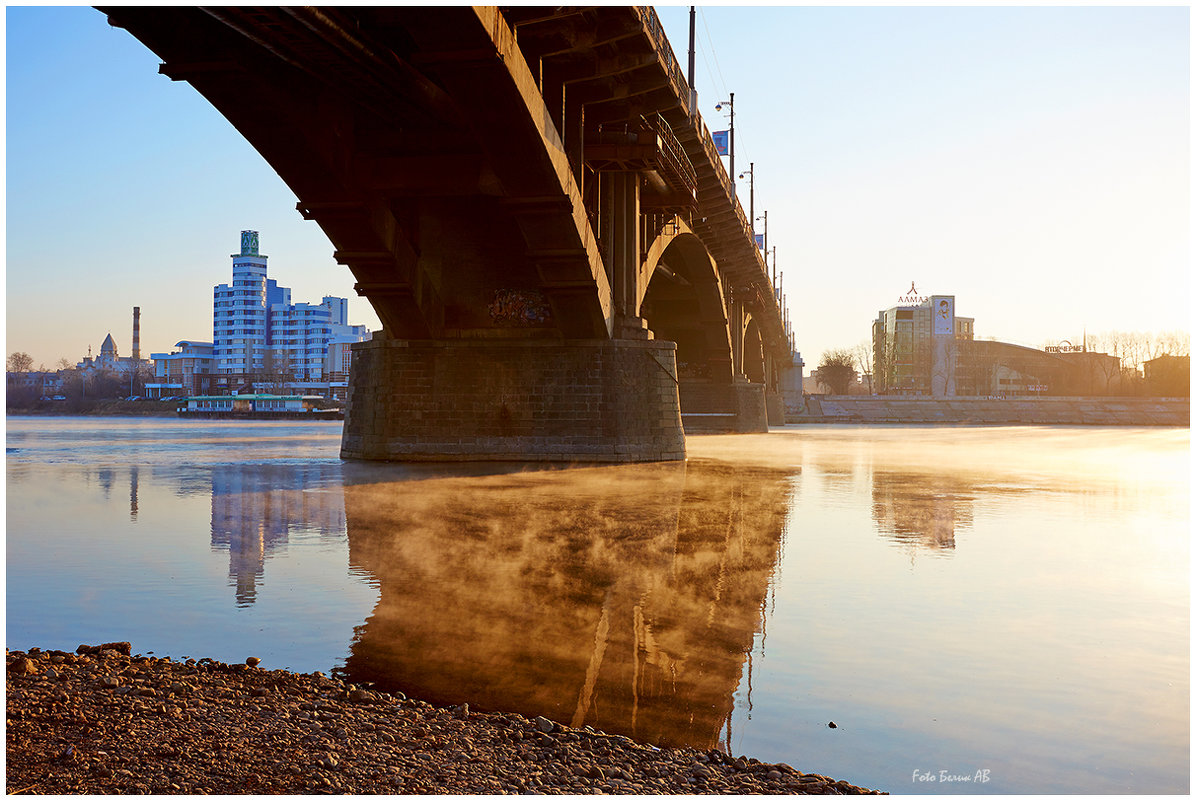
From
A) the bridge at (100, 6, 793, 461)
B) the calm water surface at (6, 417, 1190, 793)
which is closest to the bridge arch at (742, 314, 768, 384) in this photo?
the bridge at (100, 6, 793, 461)

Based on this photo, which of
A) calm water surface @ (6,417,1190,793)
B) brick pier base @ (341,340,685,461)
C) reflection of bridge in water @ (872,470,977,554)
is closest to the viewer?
calm water surface @ (6,417,1190,793)

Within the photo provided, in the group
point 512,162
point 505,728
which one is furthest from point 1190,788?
point 512,162

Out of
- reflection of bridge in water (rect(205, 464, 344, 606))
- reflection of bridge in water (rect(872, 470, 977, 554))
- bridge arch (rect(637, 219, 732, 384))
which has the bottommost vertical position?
reflection of bridge in water (rect(205, 464, 344, 606))

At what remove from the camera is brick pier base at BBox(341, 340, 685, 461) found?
98.5 ft

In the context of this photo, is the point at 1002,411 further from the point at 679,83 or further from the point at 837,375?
the point at 679,83

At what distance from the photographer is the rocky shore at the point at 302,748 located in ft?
16.8

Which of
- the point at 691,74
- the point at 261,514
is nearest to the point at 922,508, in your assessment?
the point at 261,514

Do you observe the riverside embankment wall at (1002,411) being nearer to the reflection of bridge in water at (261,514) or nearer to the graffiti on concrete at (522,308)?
the graffiti on concrete at (522,308)

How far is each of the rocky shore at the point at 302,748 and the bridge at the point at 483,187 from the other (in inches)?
513

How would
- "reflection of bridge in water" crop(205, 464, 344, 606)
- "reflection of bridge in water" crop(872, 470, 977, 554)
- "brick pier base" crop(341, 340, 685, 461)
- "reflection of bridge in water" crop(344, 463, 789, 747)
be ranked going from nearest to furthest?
"reflection of bridge in water" crop(344, 463, 789, 747) < "reflection of bridge in water" crop(205, 464, 344, 606) < "reflection of bridge in water" crop(872, 470, 977, 554) < "brick pier base" crop(341, 340, 685, 461)

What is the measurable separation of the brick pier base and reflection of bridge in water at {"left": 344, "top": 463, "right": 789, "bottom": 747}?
29.7 feet

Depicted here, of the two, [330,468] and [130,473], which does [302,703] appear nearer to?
[330,468]

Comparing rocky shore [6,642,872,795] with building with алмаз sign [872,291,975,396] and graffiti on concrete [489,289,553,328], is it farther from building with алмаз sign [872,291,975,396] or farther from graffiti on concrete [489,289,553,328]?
building with алмаз sign [872,291,975,396]

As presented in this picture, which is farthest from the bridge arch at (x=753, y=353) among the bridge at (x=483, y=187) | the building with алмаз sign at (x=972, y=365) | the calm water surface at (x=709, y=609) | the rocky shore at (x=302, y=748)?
the building with алмаз sign at (x=972, y=365)
